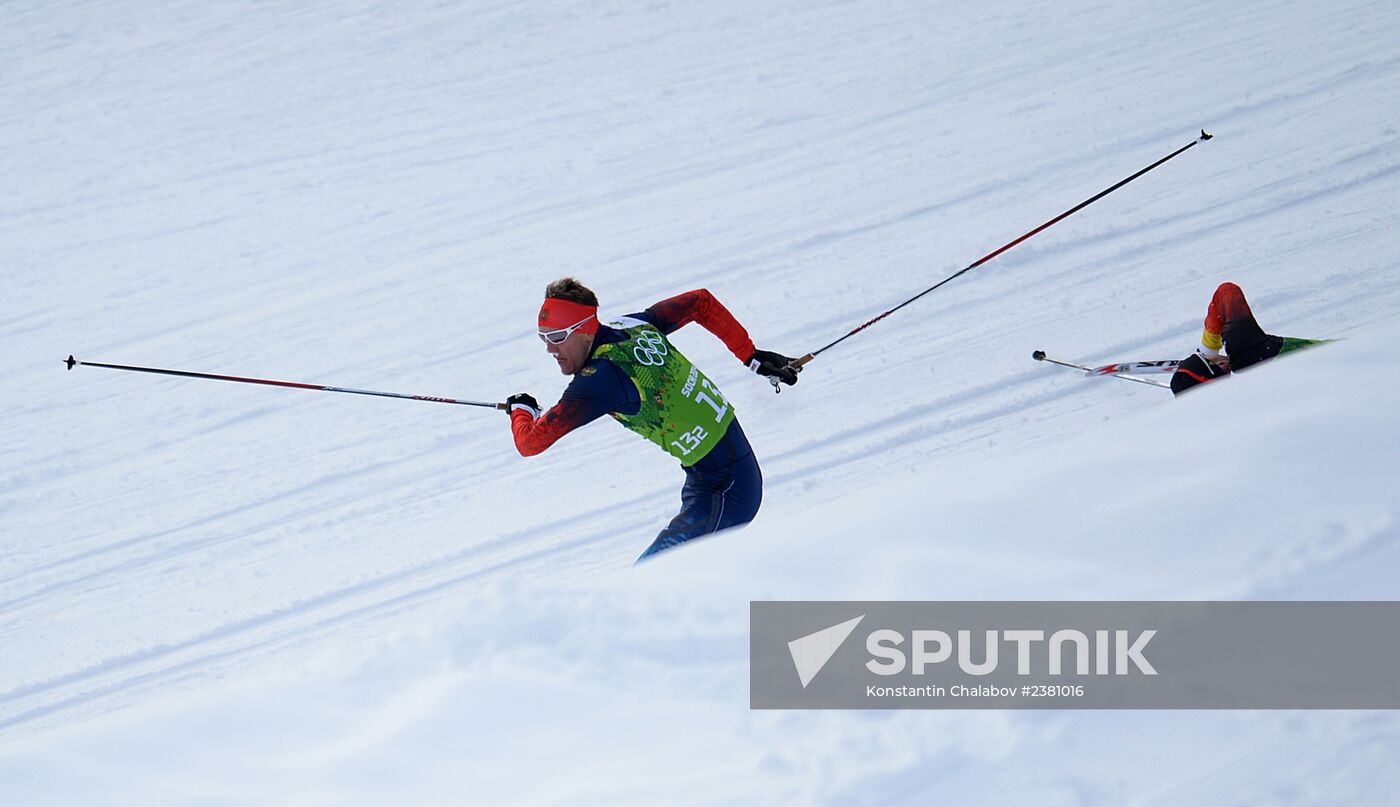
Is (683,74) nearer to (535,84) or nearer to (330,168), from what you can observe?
(535,84)

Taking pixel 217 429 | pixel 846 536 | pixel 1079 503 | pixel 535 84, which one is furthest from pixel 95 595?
pixel 535 84

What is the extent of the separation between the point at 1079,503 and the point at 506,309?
12.8 feet

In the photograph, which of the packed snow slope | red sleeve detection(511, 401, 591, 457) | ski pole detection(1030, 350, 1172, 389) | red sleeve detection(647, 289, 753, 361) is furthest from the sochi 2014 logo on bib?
ski pole detection(1030, 350, 1172, 389)

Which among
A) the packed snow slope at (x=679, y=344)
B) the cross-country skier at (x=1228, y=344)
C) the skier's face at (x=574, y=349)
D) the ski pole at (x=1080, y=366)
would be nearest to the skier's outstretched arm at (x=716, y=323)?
the skier's face at (x=574, y=349)

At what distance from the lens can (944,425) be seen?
5984 mm

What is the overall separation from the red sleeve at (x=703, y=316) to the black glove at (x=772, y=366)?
37mm

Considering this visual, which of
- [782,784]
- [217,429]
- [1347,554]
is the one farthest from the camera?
[217,429]

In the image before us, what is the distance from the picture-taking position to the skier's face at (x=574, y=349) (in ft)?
15.0

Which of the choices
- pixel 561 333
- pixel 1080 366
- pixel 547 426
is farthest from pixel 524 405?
pixel 1080 366

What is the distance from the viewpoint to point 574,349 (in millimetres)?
4609

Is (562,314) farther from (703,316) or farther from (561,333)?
(703,316)

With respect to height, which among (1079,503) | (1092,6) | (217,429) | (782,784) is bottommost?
(782,784)

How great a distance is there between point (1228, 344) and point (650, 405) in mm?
2693

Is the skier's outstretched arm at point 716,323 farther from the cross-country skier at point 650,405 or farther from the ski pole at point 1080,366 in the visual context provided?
the ski pole at point 1080,366
